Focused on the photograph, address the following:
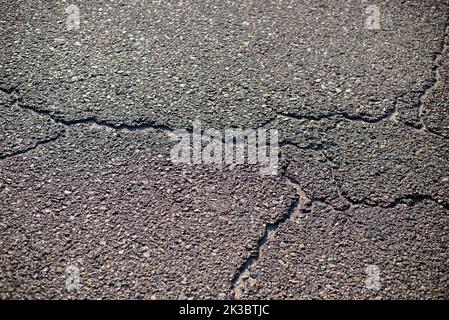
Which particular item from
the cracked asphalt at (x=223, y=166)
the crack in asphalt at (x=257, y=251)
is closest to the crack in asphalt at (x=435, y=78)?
the cracked asphalt at (x=223, y=166)

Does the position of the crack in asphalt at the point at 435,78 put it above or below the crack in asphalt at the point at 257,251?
above

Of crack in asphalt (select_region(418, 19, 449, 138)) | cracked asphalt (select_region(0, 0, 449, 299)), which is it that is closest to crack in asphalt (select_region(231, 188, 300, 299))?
cracked asphalt (select_region(0, 0, 449, 299))

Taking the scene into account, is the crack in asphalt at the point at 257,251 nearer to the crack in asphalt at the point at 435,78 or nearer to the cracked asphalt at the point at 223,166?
the cracked asphalt at the point at 223,166

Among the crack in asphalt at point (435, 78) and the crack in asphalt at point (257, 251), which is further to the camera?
the crack in asphalt at point (435, 78)

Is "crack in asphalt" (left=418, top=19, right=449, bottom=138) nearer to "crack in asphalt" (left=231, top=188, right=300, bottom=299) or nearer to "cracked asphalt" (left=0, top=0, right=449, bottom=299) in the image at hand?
"cracked asphalt" (left=0, top=0, right=449, bottom=299)

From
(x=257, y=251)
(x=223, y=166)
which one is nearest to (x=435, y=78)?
(x=223, y=166)

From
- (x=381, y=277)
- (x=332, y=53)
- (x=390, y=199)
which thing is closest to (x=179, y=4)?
(x=332, y=53)

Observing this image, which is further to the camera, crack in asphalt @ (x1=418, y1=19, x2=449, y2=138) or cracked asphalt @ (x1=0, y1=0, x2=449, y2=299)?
crack in asphalt @ (x1=418, y1=19, x2=449, y2=138)

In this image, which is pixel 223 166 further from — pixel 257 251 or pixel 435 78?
pixel 435 78

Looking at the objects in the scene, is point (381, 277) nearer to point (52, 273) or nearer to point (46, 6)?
point (52, 273)
